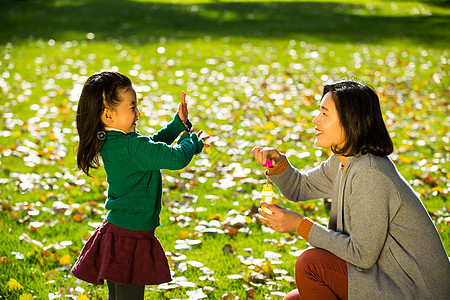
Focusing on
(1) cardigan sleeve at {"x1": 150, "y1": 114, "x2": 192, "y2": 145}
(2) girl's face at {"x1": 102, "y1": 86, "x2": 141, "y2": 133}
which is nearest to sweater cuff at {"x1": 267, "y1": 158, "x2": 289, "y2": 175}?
(1) cardigan sleeve at {"x1": 150, "y1": 114, "x2": 192, "y2": 145}

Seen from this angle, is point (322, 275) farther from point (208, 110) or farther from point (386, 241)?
point (208, 110)

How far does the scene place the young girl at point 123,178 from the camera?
2.50 metres

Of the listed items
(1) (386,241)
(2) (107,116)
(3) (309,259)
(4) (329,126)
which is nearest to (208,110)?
(2) (107,116)

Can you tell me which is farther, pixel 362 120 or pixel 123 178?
pixel 123 178

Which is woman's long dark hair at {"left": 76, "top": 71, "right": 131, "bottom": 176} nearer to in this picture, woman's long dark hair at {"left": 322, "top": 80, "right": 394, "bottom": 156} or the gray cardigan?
woman's long dark hair at {"left": 322, "top": 80, "right": 394, "bottom": 156}

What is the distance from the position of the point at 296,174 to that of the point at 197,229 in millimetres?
1294

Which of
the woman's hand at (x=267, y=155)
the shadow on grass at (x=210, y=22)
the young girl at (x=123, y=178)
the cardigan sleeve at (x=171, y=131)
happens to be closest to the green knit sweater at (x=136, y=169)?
the young girl at (x=123, y=178)

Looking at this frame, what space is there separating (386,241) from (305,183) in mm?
728

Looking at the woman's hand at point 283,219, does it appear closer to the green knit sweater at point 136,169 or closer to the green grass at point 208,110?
the green knit sweater at point 136,169

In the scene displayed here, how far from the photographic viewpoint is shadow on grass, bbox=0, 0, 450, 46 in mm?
15070

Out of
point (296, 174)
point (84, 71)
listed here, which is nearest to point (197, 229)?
point (296, 174)

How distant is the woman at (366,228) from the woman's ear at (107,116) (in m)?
0.91

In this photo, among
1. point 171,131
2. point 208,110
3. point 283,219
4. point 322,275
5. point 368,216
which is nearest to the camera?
point 368,216

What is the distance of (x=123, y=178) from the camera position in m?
2.56
